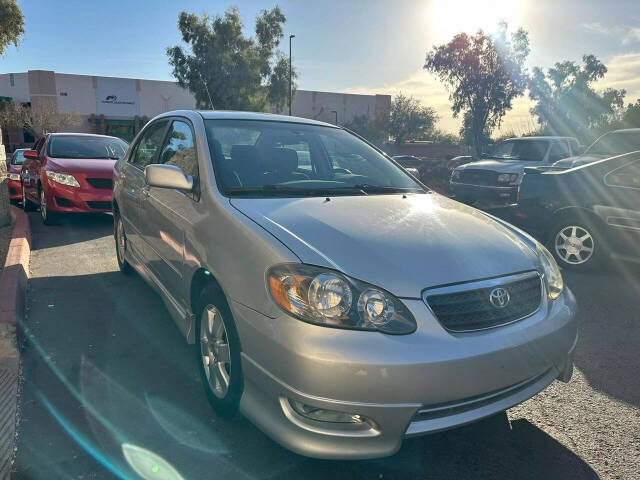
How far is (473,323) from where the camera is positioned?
2.12m

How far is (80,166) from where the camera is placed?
7957 mm

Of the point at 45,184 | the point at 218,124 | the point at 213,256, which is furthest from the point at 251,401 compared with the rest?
the point at 45,184

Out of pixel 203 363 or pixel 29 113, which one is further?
pixel 29 113

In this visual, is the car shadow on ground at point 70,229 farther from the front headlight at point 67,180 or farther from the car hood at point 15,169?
the car hood at point 15,169

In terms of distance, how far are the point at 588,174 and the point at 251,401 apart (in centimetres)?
522

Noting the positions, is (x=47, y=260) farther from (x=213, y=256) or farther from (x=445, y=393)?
(x=445, y=393)

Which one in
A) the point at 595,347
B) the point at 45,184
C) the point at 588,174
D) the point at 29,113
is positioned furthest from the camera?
the point at 29,113

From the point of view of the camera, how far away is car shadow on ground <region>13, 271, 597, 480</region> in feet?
7.70

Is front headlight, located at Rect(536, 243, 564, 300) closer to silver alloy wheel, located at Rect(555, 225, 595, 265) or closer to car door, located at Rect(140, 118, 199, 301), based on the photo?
car door, located at Rect(140, 118, 199, 301)

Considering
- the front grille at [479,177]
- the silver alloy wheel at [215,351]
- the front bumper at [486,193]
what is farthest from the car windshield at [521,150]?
the silver alloy wheel at [215,351]

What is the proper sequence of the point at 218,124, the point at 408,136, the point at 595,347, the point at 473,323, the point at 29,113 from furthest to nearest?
the point at 408,136 → the point at 29,113 → the point at 595,347 → the point at 218,124 → the point at 473,323

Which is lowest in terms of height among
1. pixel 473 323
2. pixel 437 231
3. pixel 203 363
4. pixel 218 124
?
pixel 203 363

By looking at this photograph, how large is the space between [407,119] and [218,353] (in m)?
49.5

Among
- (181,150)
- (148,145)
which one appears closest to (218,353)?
(181,150)
